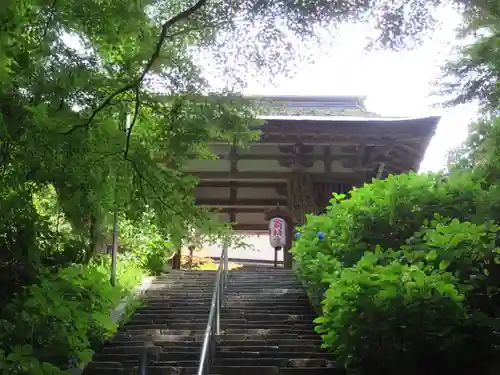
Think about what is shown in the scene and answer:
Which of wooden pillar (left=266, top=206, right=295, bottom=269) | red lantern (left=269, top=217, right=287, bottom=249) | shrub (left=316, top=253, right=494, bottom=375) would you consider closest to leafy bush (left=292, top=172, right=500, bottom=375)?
shrub (left=316, top=253, right=494, bottom=375)

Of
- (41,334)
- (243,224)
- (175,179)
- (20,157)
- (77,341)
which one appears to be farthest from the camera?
(243,224)

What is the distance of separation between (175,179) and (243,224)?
45.5 ft

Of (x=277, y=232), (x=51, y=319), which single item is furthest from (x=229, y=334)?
(x=277, y=232)

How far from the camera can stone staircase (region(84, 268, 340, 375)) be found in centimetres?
645

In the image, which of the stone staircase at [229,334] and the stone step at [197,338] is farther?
the stone step at [197,338]

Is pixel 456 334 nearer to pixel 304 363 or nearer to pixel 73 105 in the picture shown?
pixel 304 363

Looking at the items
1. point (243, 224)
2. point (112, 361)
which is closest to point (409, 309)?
point (112, 361)

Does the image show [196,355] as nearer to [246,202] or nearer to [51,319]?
[51,319]

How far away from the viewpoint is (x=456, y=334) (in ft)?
15.5

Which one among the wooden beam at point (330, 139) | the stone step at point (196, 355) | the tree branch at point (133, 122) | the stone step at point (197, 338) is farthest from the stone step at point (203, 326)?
the wooden beam at point (330, 139)

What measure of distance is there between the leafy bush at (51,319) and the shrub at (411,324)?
2.22 metres

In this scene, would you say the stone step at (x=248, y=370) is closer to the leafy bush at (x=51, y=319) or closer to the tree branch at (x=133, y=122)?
the leafy bush at (x=51, y=319)

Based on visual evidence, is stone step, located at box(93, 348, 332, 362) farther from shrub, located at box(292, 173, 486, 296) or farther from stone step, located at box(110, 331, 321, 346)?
shrub, located at box(292, 173, 486, 296)

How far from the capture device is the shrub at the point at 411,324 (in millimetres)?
4727
